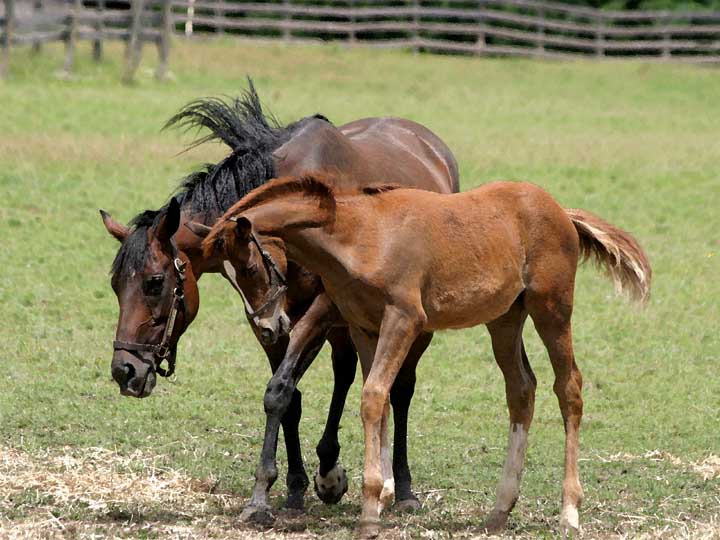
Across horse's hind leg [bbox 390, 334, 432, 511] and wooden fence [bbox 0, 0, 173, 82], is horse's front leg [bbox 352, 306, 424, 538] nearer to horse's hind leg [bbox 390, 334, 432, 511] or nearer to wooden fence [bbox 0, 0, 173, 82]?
horse's hind leg [bbox 390, 334, 432, 511]

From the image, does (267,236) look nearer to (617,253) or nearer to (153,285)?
(153,285)

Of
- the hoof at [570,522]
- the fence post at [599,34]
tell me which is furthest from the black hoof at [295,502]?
the fence post at [599,34]

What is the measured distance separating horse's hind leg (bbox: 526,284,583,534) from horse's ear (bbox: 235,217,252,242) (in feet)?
5.15

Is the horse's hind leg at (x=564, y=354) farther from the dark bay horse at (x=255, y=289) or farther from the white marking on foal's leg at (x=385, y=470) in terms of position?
the dark bay horse at (x=255, y=289)

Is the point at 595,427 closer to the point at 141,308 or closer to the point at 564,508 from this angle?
the point at 564,508

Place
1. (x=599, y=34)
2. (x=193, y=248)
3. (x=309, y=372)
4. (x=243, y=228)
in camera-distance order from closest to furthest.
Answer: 1. (x=243, y=228)
2. (x=193, y=248)
3. (x=309, y=372)
4. (x=599, y=34)

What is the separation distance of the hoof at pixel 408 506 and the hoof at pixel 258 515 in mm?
819

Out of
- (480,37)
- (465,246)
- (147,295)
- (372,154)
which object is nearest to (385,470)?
(465,246)

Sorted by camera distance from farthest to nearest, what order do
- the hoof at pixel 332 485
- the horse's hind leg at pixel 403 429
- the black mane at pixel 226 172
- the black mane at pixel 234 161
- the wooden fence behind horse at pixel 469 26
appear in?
the wooden fence behind horse at pixel 469 26, the horse's hind leg at pixel 403 429, the hoof at pixel 332 485, the black mane at pixel 234 161, the black mane at pixel 226 172

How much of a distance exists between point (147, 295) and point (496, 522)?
2125mm

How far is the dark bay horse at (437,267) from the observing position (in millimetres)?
5809

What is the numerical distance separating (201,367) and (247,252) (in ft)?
13.7

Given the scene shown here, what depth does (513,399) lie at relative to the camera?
6652 mm

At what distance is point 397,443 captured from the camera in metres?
7.27
